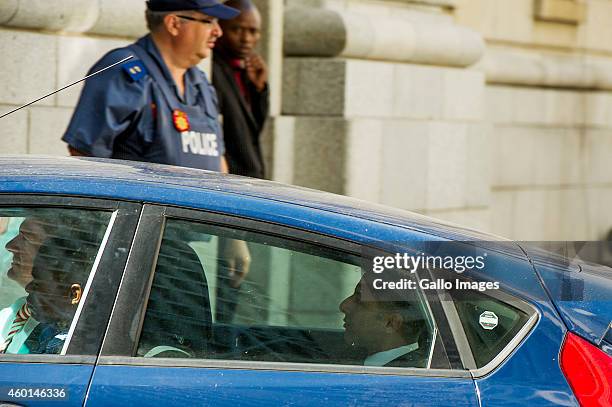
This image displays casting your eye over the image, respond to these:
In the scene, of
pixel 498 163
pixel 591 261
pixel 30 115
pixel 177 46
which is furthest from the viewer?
pixel 498 163

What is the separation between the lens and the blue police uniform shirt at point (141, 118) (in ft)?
14.9

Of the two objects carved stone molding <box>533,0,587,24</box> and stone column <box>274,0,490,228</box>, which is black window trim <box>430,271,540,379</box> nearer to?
stone column <box>274,0,490,228</box>

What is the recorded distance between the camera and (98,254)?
113 inches

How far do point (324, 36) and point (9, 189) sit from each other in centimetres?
501

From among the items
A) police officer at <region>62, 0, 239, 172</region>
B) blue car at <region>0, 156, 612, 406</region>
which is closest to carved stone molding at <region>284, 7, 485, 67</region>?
police officer at <region>62, 0, 239, 172</region>

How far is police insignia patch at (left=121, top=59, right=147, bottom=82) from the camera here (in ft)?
Answer: 15.3

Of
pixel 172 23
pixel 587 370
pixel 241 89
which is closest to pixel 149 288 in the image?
pixel 587 370

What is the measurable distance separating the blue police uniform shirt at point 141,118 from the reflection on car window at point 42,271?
5.19 feet

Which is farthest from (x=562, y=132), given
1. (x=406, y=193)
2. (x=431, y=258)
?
(x=431, y=258)

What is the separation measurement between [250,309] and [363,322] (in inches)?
10.8

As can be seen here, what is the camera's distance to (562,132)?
1112 centimetres

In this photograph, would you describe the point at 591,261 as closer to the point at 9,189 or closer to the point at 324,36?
the point at 9,189

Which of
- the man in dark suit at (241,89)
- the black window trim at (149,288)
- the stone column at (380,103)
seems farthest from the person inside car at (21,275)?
the stone column at (380,103)

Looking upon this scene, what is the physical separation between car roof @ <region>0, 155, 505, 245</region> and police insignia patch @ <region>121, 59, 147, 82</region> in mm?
1371
